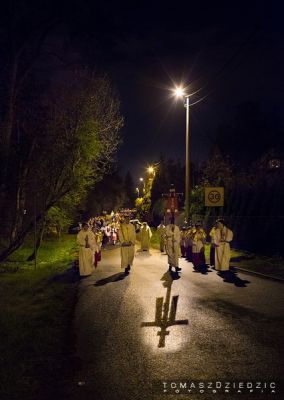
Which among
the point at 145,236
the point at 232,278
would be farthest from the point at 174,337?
the point at 145,236

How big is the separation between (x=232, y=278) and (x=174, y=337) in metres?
6.98

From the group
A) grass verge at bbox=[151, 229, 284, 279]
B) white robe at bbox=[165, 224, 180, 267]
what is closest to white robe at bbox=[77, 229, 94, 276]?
white robe at bbox=[165, 224, 180, 267]

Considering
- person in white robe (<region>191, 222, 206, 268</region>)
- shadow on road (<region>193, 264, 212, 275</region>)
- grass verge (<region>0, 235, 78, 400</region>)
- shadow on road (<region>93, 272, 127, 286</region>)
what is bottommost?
grass verge (<region>0, 235, 78, 400</region>)

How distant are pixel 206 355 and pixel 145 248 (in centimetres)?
1996

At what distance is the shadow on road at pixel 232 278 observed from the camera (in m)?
12.8

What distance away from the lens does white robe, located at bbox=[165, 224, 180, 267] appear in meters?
15.4

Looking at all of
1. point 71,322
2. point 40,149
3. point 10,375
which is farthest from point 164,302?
point 40,149

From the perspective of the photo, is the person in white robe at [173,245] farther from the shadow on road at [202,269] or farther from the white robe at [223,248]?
the white robe at [223,248]

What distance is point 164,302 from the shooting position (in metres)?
10.2

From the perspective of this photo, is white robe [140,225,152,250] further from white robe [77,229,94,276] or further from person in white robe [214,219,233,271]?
white robe [77,229,94,276]

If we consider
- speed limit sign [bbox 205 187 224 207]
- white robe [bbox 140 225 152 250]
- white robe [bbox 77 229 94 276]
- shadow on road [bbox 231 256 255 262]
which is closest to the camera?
white robe [bbox 77 229 94 276]

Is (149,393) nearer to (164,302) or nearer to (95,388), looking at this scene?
(95,388)

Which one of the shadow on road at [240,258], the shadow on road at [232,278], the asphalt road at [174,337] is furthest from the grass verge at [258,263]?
the asphalt road at [174,337]

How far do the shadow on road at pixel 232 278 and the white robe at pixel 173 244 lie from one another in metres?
1.56
